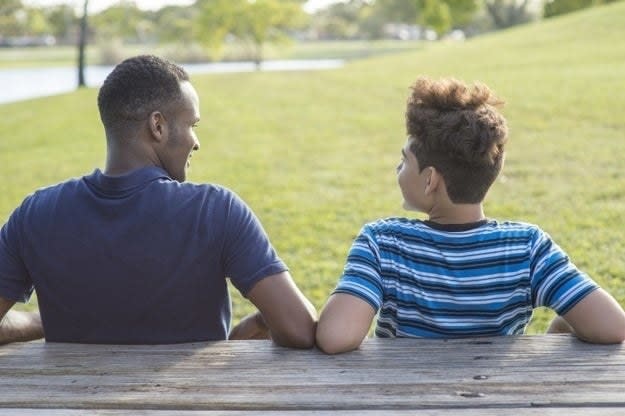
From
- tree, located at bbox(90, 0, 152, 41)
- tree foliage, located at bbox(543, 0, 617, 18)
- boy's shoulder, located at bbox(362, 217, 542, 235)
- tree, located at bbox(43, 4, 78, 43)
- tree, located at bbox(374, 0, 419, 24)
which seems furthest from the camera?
tree, located at bbox(374, 0, 419, 24)

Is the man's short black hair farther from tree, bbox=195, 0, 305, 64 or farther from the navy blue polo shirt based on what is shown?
tree, bbox=195, 0, 305, 64

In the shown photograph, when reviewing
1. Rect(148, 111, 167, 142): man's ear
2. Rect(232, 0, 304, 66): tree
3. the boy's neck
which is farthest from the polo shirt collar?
Rect(232, 0, 304, 66): tree

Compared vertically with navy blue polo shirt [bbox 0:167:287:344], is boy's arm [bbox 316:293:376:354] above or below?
below

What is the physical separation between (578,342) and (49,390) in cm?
147

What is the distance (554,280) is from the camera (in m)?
2.73

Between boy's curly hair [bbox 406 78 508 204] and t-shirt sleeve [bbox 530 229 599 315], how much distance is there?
24 centimetres

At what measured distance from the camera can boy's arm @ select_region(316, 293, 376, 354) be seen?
2.66m

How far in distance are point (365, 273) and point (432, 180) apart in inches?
13.3

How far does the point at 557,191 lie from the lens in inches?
366

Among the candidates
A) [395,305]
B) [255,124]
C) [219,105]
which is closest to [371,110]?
[255,124]

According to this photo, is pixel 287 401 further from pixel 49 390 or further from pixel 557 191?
pixel 557 191

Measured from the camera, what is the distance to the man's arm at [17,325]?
288 cm

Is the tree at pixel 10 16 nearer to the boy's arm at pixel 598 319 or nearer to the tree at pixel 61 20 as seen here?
the tree at pixel 61 20

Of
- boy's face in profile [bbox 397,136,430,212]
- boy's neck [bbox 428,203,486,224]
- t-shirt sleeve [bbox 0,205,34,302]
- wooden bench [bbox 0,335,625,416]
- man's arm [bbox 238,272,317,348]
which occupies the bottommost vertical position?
wooden bench [bbox 0,335,625,416]
